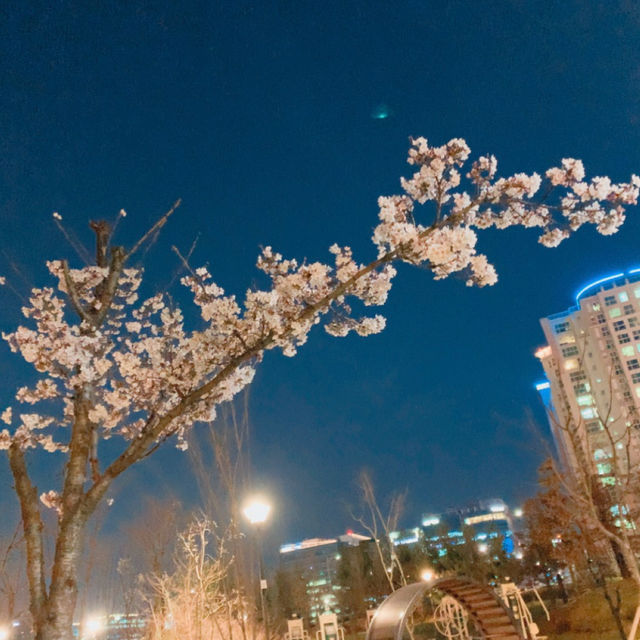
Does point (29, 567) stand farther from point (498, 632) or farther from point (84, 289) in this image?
point (498, 632)

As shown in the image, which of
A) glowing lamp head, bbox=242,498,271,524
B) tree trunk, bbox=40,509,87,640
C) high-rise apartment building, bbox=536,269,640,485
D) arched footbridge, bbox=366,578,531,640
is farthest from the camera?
high-rise apartment building, bbox=536,269,640,485

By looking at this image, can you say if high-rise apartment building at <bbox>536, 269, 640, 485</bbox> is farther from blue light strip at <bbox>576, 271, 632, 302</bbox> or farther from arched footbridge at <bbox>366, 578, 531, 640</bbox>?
arched footbridge at <bbox>366, 578, 531, 640</bbox>

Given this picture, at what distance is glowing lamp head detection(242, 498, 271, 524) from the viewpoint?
10.2 metres

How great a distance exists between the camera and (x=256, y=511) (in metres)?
10.3

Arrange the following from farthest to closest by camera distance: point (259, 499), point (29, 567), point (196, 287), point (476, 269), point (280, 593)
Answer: point (280, 593), point (259, 499), point (196, 287), point (476, 269), point (29, 567)

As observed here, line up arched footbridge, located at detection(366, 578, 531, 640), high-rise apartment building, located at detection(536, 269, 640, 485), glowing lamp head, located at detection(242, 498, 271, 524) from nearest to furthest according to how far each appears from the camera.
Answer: arched footbridge, located at detection(366, 578, 531, 640) → glowing lamp head, located at detection(242, 498, 271, 524) → high-rise apartment building, located at detection(536, 269, 640, 485)

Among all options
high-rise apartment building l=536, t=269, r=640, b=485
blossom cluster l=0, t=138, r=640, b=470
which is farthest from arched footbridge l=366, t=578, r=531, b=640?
high-rise apartment building l=536, t=269, r=640, b=485

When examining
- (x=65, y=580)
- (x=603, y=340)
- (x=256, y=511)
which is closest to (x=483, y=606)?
(x=256, y=511)

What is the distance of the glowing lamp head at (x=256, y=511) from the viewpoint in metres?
10.2

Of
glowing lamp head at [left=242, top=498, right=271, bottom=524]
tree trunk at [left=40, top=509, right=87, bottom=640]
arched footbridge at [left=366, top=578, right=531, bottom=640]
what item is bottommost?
arched footbridge at [left=366, top=578, right=531, bottom=640]

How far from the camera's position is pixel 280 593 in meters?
38.0

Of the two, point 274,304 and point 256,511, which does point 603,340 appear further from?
point 274,304

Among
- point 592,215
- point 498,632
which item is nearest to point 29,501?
point 592,215

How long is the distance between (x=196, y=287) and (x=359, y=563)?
36.4m
